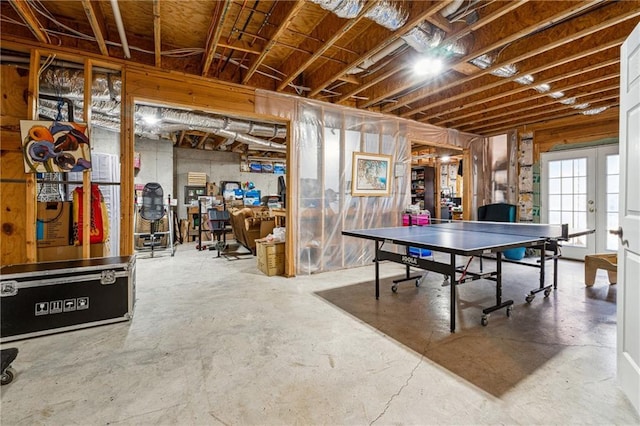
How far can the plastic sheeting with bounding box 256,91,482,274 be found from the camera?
457cm

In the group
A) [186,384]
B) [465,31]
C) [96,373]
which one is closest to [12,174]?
[96,373]

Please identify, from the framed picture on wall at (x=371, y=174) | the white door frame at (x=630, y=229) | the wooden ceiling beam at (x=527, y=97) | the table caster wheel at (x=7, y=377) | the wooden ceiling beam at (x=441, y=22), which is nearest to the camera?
the white door frame at (x=630, y=229)

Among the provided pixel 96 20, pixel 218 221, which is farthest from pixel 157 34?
pixel 218 221

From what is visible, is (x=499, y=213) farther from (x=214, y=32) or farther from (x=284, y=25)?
(x=214, y=32)

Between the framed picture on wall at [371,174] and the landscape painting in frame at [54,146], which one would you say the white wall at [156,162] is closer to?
the landscape painting in frame at [54,146]

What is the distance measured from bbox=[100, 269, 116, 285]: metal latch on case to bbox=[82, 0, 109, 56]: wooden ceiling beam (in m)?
2.29

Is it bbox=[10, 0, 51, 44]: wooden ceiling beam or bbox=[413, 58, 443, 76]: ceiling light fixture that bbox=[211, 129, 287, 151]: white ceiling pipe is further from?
bbox=[413, 58, 443, 76]: ceiling light fixture

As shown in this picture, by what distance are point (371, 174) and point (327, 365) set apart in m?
3.74

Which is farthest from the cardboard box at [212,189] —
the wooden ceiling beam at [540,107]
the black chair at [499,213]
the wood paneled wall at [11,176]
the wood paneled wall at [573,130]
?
the wood paneled wall at [573,130]

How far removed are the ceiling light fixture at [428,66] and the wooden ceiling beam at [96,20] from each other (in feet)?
10.5

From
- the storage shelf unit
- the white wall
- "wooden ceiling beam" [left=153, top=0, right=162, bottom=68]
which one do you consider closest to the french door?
the storage shelf unit

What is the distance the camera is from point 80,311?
8.73 feet

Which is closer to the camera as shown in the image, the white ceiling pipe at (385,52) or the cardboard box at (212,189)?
the white ceiling pipe at (385,52)

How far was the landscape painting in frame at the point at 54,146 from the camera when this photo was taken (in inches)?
116
